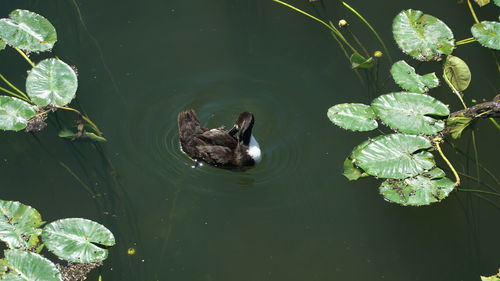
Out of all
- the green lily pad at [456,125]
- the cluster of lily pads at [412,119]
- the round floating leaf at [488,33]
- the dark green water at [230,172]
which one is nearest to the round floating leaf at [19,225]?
the dark green water at [230,172]

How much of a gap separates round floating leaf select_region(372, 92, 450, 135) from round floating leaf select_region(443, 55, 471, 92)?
565 mm

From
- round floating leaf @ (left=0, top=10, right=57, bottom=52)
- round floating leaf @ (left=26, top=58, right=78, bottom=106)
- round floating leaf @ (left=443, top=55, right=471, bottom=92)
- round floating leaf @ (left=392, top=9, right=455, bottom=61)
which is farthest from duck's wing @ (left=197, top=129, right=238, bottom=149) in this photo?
round floating leaf @ (left=443, top=55, right=471, bottom=92)

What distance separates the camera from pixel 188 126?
232 inches

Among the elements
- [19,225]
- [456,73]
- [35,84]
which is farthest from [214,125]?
[456,73]

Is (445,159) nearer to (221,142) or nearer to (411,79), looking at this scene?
(411,79)

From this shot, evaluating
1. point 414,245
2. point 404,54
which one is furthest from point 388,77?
point 414,245

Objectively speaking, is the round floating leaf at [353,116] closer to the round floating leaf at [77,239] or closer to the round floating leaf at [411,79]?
the round floating leaf at [411,79]

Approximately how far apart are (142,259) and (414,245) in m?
2.48

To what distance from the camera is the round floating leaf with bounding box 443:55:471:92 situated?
245 inches

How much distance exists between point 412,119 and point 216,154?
186 cm

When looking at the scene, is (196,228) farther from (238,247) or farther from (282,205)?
(282,205)

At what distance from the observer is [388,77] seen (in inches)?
260

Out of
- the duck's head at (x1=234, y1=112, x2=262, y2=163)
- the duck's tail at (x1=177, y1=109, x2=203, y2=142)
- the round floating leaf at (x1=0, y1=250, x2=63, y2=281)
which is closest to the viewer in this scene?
the round floating leaf at (x1=0, y1=250, x2=63, y2=281)

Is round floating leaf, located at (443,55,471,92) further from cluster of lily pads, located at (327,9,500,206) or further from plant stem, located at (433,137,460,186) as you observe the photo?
plant stem, located at (433,137,460,186)
